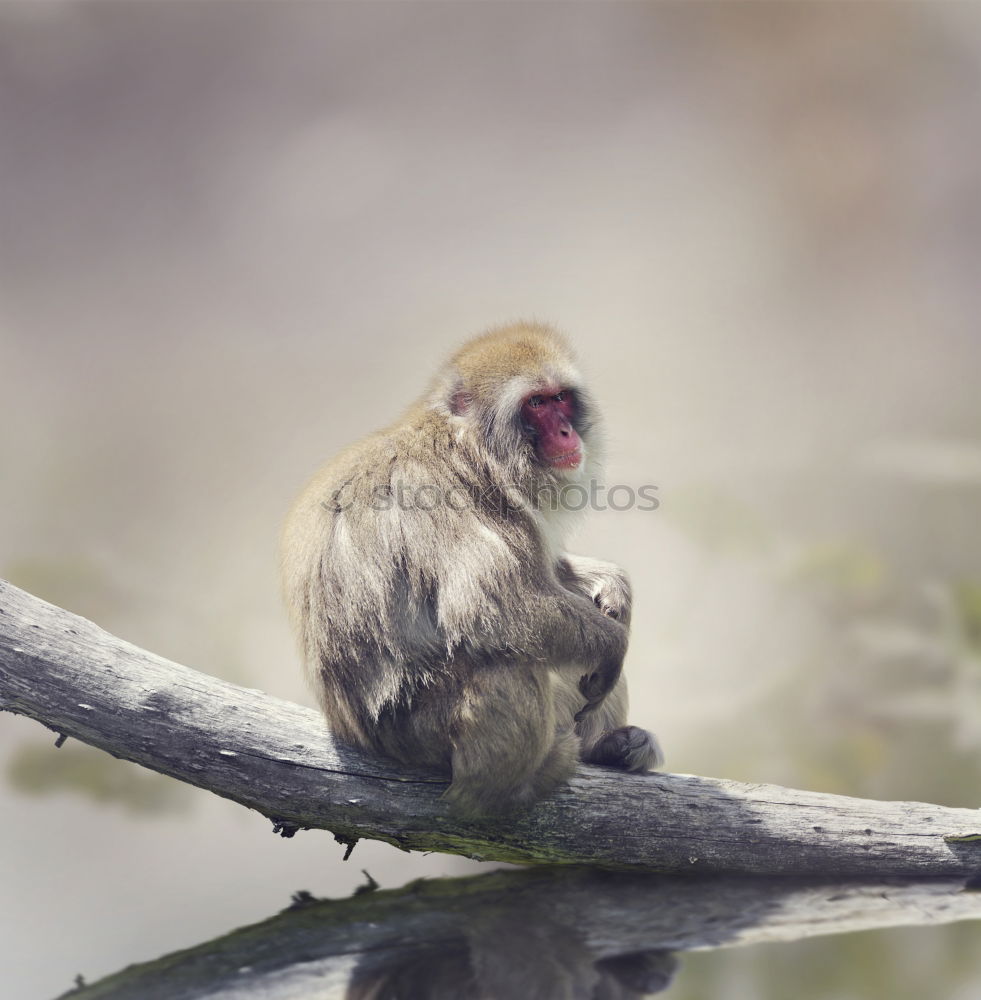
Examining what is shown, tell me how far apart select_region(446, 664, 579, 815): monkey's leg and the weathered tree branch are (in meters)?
0.19

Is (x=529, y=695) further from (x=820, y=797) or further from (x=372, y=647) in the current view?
(x=820, y=797)

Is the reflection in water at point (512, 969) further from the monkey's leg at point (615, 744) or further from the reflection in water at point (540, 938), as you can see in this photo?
the monkey's leg at point (615, 744)

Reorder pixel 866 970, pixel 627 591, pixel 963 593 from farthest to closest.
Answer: pixel 963 593
pixel 627 591
pixel 866 970

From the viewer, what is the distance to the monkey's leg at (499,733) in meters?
2.79

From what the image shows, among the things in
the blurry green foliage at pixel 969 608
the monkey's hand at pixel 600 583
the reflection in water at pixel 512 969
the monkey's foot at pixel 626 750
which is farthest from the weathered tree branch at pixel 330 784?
the blurry green foliage at pixel 969 608

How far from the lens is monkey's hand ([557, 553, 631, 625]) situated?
320cm

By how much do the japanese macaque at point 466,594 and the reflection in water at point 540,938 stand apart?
56cm

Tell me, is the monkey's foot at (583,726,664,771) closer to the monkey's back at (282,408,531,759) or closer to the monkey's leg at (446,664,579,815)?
the monkey's leg at (446,664,579,815)

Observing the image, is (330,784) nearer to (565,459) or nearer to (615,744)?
(615,744)

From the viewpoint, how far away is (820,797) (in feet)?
11.1

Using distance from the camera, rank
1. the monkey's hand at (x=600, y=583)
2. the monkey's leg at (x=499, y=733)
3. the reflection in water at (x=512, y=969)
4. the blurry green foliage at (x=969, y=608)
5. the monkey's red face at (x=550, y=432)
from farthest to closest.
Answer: the blurry green foliage at (x=969, y=608) < the monkey's hand at (x=600, y=583) < the monkey's red face at (x=550, y=432) < the reflection in water at (x=512, y=969) < the monkey's leg at (x=499, y=733)

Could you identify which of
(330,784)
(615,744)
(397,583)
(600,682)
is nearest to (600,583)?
(600,682)

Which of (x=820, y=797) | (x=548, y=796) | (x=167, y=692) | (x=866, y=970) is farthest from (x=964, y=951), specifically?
(x=167, y=692)

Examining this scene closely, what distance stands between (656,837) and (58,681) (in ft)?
6.59
